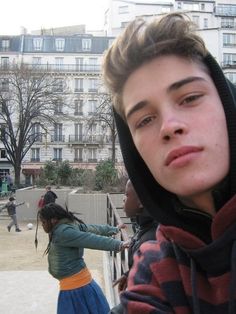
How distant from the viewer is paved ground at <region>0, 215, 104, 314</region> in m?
7.88

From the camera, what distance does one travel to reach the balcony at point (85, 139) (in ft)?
166

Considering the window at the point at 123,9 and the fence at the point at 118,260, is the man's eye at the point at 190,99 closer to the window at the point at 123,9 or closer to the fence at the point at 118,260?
the fence at the point at 118,260

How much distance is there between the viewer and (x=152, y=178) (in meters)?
1.46

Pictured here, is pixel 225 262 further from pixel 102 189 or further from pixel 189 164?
pixel 102 189

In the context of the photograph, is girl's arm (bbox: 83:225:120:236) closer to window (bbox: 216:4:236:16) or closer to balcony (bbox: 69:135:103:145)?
balcony (bbox: 69:135:103:145)

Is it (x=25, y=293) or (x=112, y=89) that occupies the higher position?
(x=112, y=89)

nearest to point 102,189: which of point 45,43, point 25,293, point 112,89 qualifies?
point 25,293

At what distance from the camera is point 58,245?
5.13 m

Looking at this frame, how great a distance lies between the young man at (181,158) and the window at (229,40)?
55.4 m

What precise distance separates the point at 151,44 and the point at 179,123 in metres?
0.25

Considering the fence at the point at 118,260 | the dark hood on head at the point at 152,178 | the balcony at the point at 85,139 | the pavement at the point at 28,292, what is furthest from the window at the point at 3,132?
the dark hood on head at the point at 152,178

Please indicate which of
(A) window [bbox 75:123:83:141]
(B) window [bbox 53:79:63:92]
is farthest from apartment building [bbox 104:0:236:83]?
(B) window [bbox 53:79:63:92]

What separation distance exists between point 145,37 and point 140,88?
0.48 ft

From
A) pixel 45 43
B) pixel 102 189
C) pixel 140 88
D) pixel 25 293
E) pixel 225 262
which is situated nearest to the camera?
pixel 225 262
